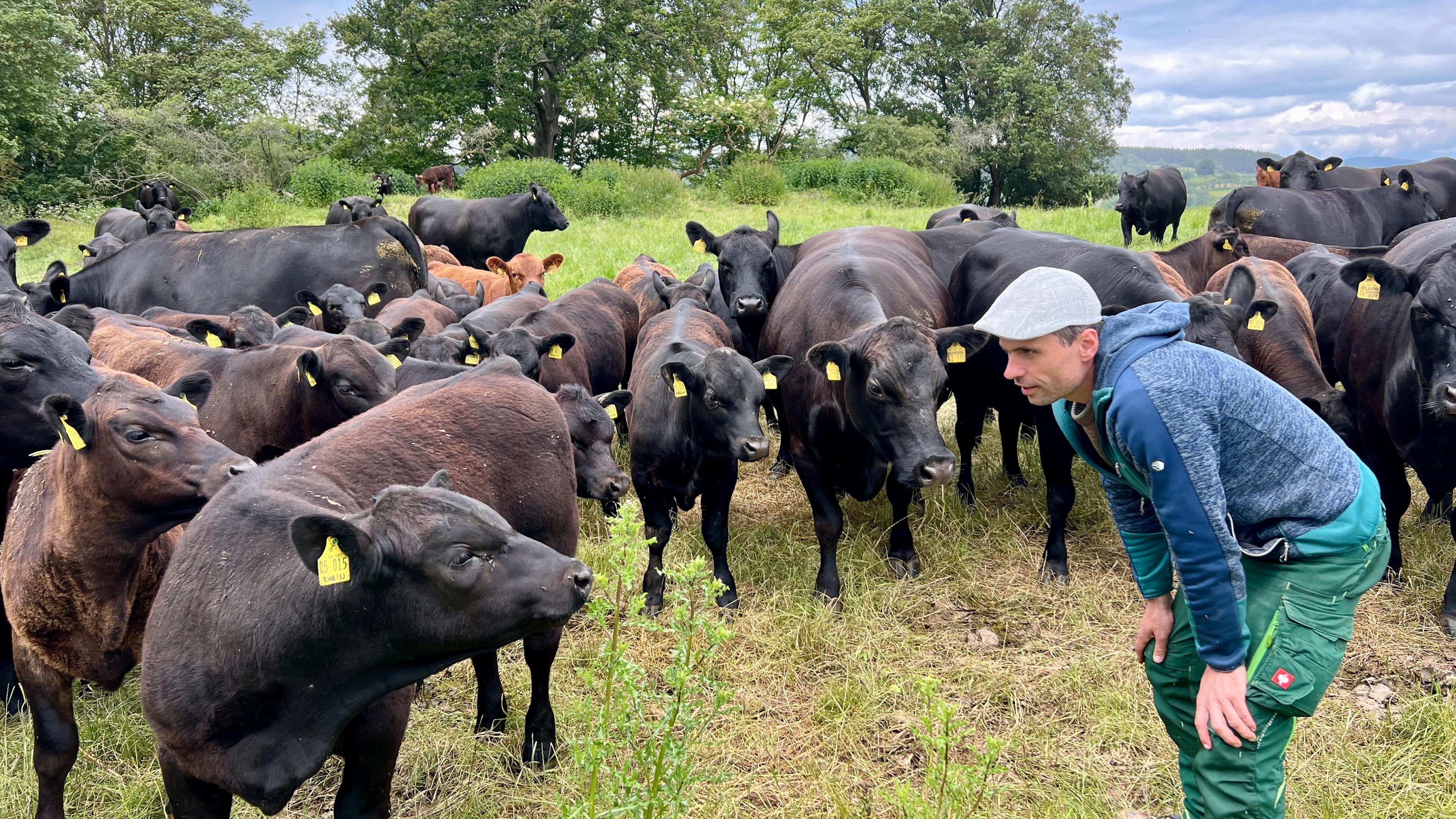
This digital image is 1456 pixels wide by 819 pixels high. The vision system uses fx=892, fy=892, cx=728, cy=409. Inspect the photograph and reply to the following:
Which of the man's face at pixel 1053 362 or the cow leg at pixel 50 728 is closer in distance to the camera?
the man's face at pixel 1053 362

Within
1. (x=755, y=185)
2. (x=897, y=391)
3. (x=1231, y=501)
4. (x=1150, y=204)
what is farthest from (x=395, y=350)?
(x=755, y=185)

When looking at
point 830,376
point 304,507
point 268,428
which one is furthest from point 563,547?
point 268,428

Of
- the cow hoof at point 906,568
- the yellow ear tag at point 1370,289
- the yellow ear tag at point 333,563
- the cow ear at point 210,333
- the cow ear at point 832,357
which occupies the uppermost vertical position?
the yellow ear tag at point 1370,289

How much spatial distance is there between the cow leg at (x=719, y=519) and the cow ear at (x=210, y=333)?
13.3ft

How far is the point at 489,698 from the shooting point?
162 inches

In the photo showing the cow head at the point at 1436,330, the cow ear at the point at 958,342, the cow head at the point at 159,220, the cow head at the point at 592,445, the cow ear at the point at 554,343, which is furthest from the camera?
the cow head at the point at 159,220

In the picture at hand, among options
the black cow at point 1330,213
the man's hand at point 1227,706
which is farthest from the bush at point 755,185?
the man's hand at point 1227,706

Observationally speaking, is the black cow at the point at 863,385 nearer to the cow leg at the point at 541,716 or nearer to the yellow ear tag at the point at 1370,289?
the cow leg at the point at 541,716

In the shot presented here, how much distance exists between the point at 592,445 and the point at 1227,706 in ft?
12.5

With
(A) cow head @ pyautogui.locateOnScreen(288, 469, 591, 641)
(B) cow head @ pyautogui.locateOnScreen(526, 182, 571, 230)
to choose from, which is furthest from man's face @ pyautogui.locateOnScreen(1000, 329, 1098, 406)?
(B) cow head @ pyautogui.locateOnScreen(526, 182, 571, 230)

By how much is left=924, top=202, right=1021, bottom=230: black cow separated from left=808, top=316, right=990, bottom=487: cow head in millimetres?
5962

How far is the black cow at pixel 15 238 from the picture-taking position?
302 inches

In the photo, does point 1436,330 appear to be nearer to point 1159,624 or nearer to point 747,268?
point 1159,624

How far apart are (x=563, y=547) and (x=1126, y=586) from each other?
11.7 ft
